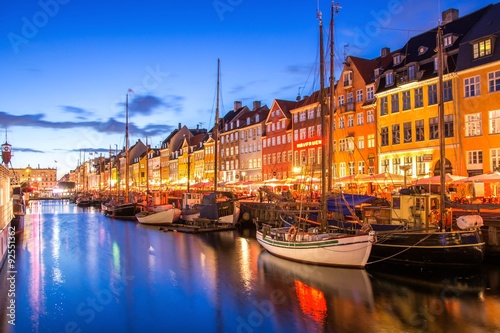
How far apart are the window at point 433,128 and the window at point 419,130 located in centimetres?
100

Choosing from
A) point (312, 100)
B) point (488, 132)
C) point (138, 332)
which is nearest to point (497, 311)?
point (138, 332)

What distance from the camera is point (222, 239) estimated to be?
37.3m

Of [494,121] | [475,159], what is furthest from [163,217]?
[494,121]

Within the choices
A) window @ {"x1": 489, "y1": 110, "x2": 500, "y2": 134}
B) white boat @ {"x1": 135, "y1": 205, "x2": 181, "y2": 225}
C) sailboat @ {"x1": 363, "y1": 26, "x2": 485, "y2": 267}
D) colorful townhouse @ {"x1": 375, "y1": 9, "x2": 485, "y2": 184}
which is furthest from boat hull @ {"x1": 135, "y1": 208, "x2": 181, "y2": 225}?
window @ {"x1": 489, "y1": 110, "x2": 500, "y2": 134}

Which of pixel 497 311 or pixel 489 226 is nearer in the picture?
pixel 497 311

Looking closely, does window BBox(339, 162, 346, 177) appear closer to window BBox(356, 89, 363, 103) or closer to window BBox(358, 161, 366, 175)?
window BBox(358, 161, 366, 175)

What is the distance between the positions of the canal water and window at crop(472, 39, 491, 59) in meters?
20.1

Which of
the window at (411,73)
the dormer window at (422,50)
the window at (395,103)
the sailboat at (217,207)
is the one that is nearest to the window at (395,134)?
the window at (395,103)

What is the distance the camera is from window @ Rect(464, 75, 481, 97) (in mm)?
36688

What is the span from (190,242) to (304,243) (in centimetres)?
1387

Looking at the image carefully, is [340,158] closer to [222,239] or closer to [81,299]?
[222,239]

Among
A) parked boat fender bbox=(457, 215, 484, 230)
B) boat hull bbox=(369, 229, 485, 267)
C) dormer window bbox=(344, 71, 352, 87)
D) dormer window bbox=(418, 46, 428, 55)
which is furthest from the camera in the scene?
dormer window bbox=(344, 71, 352, 87)

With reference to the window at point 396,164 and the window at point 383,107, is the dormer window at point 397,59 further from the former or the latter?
the window at point 396,164

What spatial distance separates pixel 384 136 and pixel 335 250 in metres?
26.3
